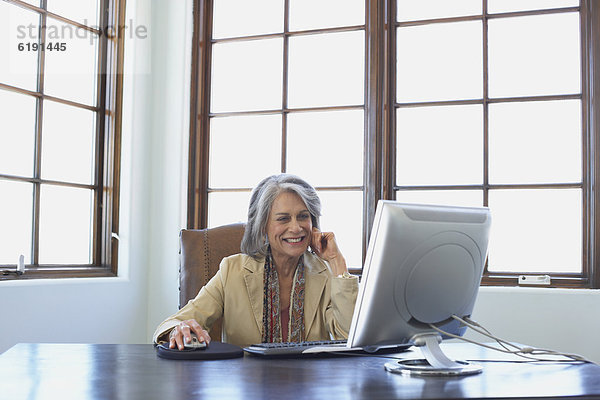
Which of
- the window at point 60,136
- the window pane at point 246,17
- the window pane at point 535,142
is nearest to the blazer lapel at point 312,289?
the window pane at point 535,142

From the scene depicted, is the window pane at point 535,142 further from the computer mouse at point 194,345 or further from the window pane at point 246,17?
the computer mouse at point 194,345

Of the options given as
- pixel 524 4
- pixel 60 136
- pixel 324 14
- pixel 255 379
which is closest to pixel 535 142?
pixel 524 4

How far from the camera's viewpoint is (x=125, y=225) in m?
3.65

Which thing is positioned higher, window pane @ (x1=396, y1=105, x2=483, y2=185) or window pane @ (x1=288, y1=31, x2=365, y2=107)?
window pane @ (x1=288, y1=31, x2=365, y2=107)

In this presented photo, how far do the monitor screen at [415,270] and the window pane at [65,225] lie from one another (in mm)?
2268

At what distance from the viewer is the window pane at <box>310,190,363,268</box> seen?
360cm

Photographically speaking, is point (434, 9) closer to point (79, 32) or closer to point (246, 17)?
point (246, 17)

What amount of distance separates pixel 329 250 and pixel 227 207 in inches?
59.2

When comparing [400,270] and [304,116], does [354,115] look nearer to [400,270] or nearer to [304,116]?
[304,116]

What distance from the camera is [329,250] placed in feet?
8.10

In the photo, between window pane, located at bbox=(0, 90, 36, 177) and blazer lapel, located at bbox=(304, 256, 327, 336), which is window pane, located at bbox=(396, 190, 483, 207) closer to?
blazer lapel, located at bbox=(304, 256, 327, 336)

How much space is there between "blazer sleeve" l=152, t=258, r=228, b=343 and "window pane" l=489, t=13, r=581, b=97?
71.0 inches

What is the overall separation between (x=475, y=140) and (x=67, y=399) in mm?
2628

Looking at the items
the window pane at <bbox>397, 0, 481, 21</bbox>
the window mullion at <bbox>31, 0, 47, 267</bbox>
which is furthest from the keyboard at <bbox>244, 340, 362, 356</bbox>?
the window pane at <bbox>397, 0, 481, 21</bbox>
